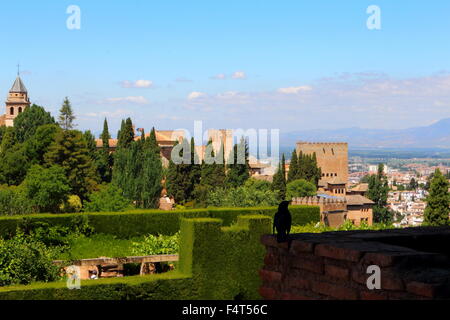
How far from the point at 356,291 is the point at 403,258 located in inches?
14.8

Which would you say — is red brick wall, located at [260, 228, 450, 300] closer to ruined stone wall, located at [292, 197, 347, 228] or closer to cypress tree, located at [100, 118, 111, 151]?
ruined stone wall, located at [292, 197, 347, 228]

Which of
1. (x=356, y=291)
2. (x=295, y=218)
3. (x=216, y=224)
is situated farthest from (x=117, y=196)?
(x=356, y=291)

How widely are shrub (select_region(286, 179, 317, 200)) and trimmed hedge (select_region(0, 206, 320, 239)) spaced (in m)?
37.1

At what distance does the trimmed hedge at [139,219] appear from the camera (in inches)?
1054

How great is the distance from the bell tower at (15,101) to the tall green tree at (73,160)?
6079cm

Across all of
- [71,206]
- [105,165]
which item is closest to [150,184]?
[71,206]

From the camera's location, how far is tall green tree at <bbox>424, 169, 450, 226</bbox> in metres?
49.9

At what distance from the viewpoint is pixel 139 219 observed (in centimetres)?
2930

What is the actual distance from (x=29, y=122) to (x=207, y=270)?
56.8 m

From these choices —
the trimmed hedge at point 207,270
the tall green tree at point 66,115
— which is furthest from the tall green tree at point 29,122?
the trimmed hedge at point 207,270

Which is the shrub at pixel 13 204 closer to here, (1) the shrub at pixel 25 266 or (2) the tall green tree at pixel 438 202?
(1) the shrub at pixel 25 266

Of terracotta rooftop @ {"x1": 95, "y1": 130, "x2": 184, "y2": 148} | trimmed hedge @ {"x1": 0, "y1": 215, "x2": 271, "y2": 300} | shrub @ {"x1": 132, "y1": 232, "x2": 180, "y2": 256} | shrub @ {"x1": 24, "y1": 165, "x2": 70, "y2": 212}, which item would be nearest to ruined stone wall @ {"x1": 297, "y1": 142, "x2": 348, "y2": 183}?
terracotta rooftop @ {"x1": 95, "y1": 130, "x2": 184, "y2": 148}

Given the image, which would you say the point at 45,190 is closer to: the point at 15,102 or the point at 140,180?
the point at 140,180

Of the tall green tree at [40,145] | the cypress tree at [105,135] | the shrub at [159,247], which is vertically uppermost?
the cypress tree at [105,135]
